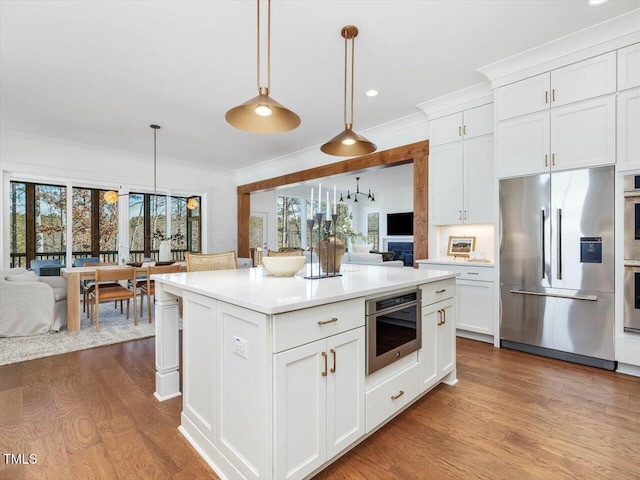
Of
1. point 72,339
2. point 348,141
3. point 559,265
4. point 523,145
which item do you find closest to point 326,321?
point 348,141

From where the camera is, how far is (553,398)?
2.27m

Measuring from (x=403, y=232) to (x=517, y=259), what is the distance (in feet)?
23.9

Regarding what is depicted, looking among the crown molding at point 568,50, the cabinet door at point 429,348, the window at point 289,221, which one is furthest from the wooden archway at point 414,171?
the window at point 289,221

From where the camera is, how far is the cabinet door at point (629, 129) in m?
2.56

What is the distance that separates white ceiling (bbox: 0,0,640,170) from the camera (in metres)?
2.40

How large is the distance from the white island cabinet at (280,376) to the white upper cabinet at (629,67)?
2473 mm

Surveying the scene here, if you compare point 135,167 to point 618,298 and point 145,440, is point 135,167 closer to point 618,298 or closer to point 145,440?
point 145,440

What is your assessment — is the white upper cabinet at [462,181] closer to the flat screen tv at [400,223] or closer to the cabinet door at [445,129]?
the cabinet door at [445,129]

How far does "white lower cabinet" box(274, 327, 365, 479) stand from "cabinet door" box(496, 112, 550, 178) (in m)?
2.58

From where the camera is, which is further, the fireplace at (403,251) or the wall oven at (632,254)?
the fireplace at (403,251)

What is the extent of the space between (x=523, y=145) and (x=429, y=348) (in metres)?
2.27

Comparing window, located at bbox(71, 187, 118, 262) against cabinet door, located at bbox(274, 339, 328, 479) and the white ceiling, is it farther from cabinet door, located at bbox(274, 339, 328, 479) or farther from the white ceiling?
cabinet door, located at bbox(274, 339, 328, 479)

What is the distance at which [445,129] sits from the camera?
3980mm

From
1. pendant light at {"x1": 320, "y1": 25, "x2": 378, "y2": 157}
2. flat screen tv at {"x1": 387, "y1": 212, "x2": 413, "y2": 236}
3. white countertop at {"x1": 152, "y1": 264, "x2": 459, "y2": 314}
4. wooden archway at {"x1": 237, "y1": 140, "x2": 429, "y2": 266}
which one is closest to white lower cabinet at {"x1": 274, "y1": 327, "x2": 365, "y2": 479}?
white countertop at {"x1": 152, "y1": 264, "x2": 459, "y2": 314}
